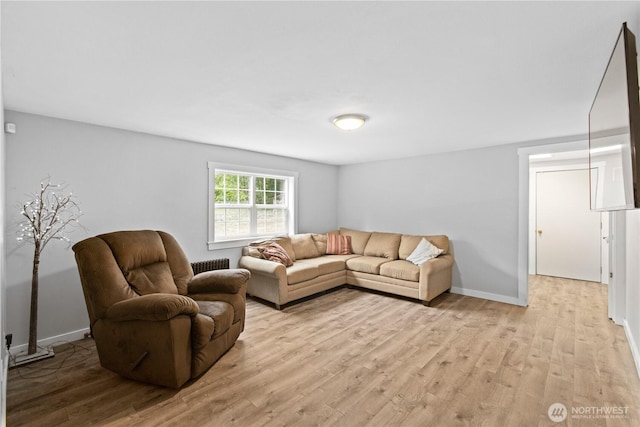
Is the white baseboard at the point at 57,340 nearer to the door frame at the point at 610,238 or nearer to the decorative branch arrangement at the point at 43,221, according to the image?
the decorative branch arrangement at the point at 43,221

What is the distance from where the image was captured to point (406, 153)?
5.07 m

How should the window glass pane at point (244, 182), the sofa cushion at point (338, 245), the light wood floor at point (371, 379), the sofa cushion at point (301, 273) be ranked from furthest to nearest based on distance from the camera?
the sofa cushion at point (338, 245)
the window glass pane at point (244, 182)
the sofa cushion at point (301, 273)
the light wood floor at point (371, 379)

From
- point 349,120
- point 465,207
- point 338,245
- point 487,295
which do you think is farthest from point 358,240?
point 349,120

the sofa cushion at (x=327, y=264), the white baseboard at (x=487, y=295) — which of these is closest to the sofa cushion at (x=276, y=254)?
the sofa cushion at (x=327, y=264)

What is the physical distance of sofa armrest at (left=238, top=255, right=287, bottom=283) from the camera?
3979 millimetres

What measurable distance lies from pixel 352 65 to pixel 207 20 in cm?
90

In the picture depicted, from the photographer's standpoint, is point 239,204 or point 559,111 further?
point 239,204

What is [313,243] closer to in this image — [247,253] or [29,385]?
[247,253]

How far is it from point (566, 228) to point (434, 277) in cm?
339

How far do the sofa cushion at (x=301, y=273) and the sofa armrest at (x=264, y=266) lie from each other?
4.2 inches

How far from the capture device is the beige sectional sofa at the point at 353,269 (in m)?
4.12

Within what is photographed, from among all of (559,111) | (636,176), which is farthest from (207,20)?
(559,111)

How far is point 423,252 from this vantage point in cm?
468

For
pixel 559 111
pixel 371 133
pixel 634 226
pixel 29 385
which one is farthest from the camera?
pixel 371 133
